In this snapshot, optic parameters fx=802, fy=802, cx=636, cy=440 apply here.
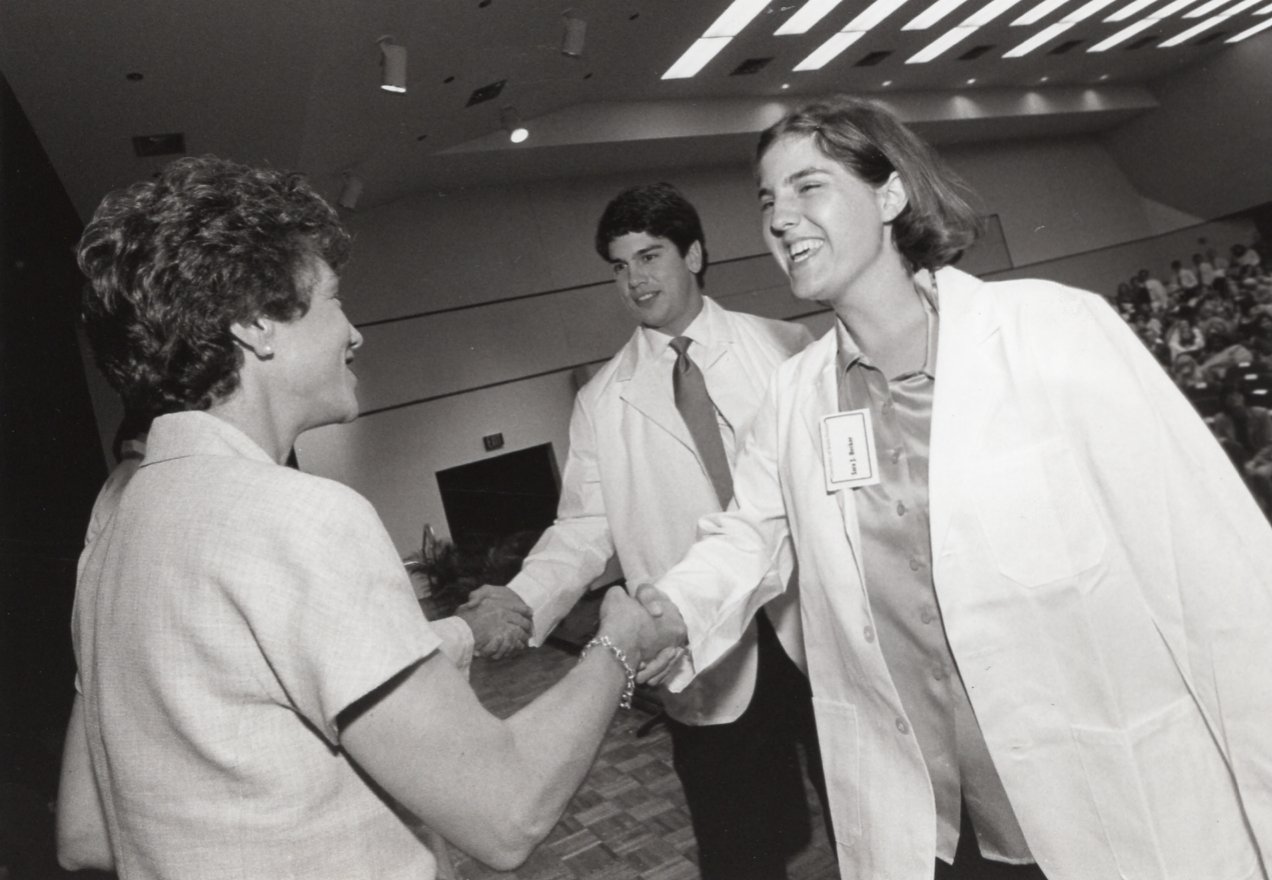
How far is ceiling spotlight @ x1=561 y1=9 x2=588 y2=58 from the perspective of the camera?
6688 millimetres

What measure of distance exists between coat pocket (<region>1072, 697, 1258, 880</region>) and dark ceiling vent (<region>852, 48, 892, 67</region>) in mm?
10975

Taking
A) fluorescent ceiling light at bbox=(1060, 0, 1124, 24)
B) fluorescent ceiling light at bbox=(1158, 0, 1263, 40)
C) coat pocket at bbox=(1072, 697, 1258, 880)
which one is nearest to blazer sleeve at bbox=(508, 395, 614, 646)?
coat pocket at bbox=(1072, 697, 1258, 880)

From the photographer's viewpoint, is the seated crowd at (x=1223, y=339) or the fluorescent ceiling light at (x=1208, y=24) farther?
the fluorescent ceiling light at (x=1208, y=24)

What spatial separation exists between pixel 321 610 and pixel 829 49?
10.8m

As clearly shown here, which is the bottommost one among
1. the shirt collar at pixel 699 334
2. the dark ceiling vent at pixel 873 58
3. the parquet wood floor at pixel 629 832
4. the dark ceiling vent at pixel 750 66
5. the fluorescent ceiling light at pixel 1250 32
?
the parquet wood floor at pixel 629 832

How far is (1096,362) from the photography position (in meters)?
1.34

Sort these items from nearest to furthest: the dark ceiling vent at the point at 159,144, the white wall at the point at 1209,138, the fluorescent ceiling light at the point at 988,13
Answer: the dark ceiling vent at the point at 159,144 → the fluorescent ceiling light at the point at 988,13 → the white wall at the point at 1209,138

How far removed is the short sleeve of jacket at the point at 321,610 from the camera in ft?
2.78

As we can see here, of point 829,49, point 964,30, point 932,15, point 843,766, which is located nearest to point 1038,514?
point 843,766

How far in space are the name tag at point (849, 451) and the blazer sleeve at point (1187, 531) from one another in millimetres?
339

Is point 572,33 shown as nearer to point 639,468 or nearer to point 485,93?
point 485,93

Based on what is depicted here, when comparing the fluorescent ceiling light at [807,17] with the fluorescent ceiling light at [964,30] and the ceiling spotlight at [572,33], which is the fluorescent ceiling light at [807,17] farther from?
the ceiling spotlight at [572,33]

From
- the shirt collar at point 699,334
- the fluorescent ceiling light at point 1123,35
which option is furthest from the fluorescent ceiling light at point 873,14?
the shirt collar at point 699,334

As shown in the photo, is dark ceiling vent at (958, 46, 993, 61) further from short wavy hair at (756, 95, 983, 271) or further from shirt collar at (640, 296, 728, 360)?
short wavy hair at (756, 95, 983, 271)
